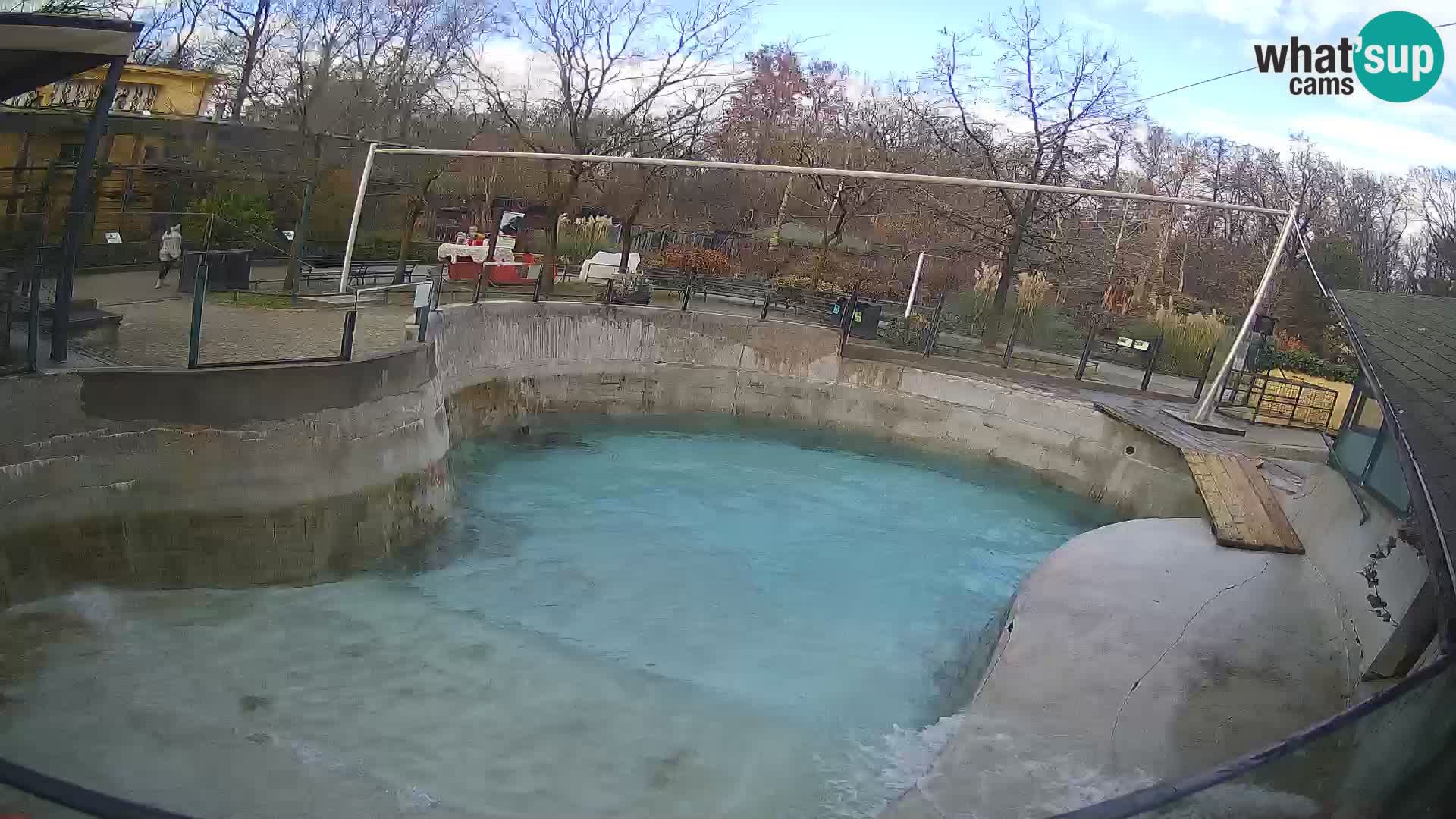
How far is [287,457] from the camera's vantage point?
1051cm

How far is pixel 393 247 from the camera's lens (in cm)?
2353

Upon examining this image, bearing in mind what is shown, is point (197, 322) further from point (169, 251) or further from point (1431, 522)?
point (1431, 522)

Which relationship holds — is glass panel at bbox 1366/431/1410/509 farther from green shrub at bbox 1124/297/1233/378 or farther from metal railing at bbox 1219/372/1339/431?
green shrub at bbox 1124/297/1233/378

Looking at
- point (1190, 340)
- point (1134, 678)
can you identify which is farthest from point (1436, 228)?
point (1134, 678)

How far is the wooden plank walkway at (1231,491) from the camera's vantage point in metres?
11.3

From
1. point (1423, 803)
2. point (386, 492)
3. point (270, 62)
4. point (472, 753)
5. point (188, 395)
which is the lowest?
point (472, 753)

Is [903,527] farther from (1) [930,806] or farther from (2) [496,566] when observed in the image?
(1) [930,806]

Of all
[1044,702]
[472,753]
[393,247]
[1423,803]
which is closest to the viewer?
[1423,803]

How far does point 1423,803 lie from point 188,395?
987 cm

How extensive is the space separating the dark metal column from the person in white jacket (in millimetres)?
5373

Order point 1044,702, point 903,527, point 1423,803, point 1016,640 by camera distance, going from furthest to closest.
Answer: point 903,527 < point 1016,640 < point 1044,702 < point 1423,803

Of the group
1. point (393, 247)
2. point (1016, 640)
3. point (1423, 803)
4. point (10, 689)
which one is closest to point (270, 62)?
point (393, 247)

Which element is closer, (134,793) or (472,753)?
(134,793)

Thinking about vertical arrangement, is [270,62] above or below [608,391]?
above
